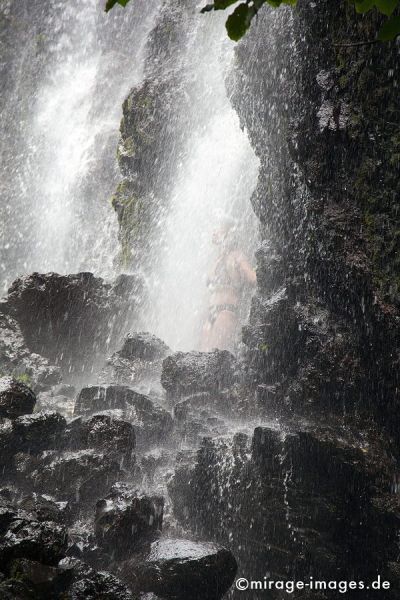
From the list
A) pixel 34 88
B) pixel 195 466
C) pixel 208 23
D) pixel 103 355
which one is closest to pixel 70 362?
pixel 103 355

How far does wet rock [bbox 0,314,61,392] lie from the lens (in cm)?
1448

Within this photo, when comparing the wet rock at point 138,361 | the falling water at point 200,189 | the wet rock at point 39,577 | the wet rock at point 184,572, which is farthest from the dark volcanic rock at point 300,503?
the falling water at point 200,189

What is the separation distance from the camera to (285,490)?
8094 millimetres

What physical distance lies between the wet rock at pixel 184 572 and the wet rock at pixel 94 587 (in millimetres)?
1316

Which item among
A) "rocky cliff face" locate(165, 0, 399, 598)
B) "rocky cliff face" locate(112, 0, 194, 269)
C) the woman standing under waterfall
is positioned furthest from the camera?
"rocky cliff face" locate(112, 0, 194, 269)

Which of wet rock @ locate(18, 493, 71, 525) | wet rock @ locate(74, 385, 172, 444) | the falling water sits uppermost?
the falling water

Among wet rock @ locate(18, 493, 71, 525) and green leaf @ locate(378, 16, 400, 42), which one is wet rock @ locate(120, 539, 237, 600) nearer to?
wet rock @ locate(18, 493, 71, 525)

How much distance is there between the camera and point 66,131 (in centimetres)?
2981

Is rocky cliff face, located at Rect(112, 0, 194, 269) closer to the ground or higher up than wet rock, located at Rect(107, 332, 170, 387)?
higher up

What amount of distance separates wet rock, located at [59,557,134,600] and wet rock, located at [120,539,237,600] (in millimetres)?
1316

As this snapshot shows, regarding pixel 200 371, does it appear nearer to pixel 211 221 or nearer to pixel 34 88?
pixel 211 221

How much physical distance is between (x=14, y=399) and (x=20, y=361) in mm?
5459

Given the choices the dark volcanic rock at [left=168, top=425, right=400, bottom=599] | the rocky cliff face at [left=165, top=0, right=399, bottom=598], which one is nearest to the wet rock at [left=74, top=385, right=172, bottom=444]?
the rocky cliff face at [left=165, top=0, right=399, bottom=598]

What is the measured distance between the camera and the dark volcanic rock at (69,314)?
14500mm
